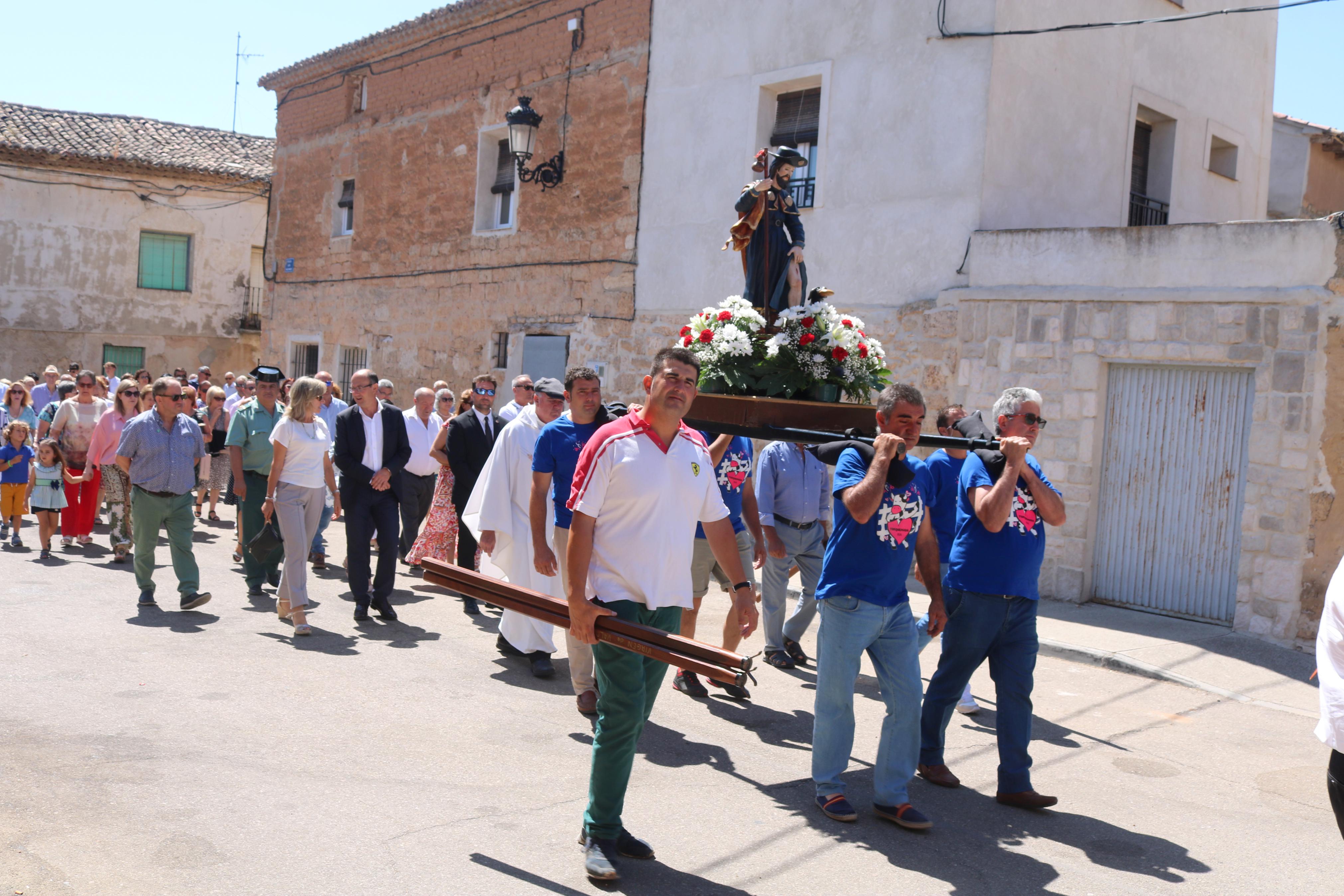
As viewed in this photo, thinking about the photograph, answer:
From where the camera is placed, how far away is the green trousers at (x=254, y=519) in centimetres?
937

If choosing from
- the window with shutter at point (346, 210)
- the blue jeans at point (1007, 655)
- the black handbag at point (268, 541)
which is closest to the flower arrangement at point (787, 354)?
the blue jeans at point (1007, 655)

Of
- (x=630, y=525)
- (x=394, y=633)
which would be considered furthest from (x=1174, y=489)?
(x=630, y=525)

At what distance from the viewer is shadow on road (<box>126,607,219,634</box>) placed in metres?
7.94

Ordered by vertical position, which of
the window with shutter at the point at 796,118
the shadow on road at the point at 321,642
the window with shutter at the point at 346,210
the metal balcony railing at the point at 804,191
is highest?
the window with shutter at the point at 796,118

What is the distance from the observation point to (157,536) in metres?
8.69

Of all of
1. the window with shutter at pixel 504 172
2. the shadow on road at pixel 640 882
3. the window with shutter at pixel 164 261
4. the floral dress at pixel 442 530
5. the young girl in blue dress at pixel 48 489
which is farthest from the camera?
the window with shutter at pixel 164 261

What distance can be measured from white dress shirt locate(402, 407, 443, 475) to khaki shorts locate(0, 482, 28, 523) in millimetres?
4200

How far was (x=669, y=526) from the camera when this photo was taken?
4359mm

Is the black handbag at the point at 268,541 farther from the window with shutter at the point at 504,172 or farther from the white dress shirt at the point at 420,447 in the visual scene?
the window with shutter at the point at 504,172

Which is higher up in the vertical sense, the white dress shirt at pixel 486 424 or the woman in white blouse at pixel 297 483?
the white dress shirt at pixel 486 424

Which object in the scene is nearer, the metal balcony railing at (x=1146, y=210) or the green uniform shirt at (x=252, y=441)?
the green uniform shirt at (x=252, y=441)

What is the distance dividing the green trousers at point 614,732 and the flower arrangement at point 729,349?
6.75 feet

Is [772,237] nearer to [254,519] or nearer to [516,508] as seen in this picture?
[516,508]

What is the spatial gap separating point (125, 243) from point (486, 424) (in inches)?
974
